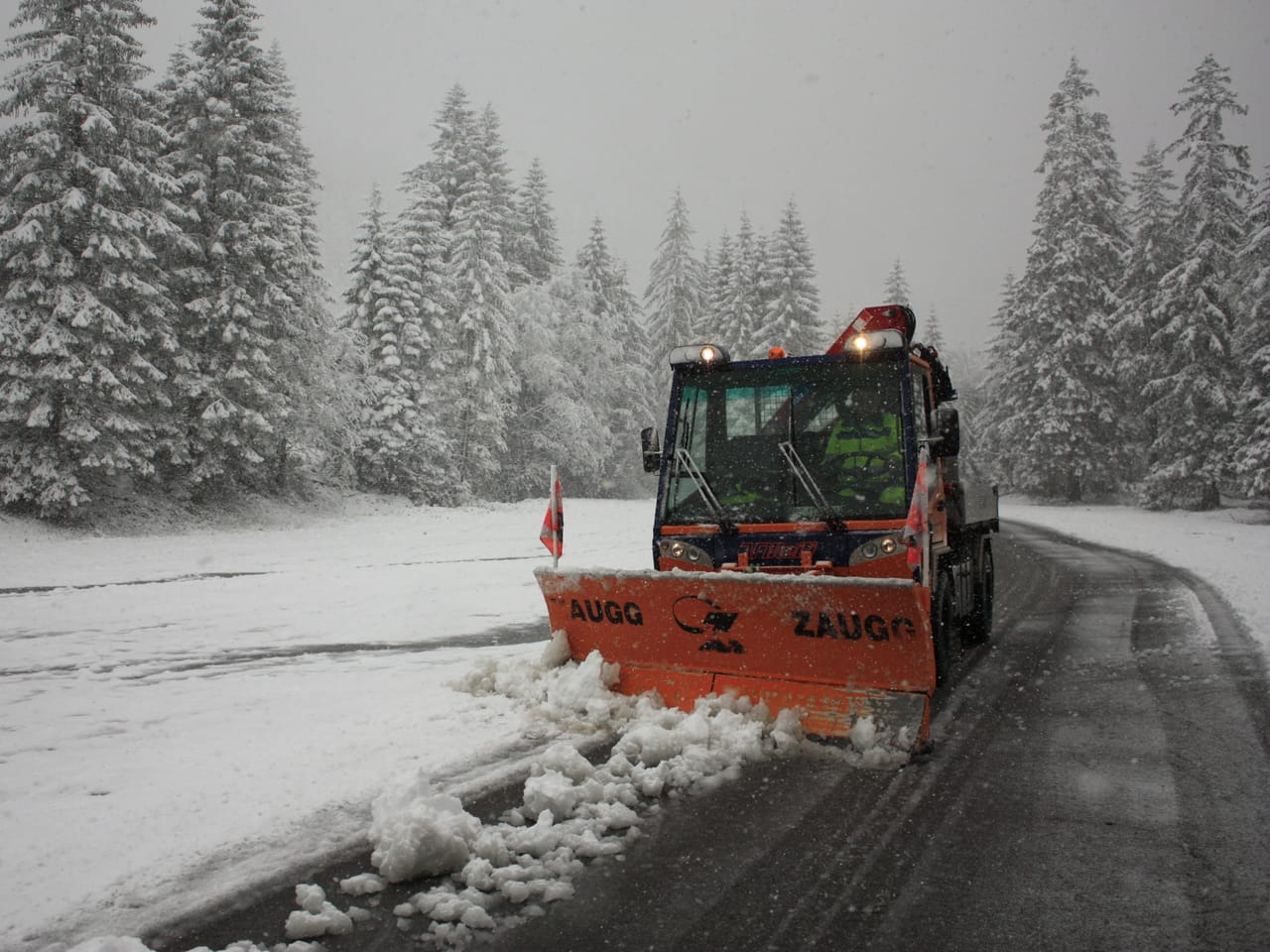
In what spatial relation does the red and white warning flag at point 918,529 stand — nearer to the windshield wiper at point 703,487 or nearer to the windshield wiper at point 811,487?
the windshield wiper at point 811,487

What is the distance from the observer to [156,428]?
22406 mm

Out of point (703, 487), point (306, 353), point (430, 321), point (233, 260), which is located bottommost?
point (703, 487)

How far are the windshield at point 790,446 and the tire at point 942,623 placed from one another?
3.12 feet

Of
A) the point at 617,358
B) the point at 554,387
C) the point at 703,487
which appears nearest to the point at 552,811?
the point at 703,487

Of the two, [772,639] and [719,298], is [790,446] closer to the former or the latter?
[772,639]

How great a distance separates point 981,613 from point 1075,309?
33717mm

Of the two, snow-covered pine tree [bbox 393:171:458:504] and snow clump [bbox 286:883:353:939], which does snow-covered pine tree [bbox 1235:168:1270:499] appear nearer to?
snow-covered pine tree [bbox 393:171:458:504]

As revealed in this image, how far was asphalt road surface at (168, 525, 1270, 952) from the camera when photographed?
3227 millimetres

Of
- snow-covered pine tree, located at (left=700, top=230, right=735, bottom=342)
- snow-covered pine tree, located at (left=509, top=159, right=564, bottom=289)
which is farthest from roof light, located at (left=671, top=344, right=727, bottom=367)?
snow-covered pine tree, located at (left=700, top=230, right=735, bottom=342)

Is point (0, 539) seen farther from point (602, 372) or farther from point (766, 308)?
point (766, 308)

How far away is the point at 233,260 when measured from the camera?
24469 millimetres

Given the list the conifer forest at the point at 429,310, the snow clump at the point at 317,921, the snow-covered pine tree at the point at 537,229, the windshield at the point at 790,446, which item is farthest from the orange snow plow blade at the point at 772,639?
the snow-covered pine tree at the point at 537,229

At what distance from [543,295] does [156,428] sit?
19447 millimetres

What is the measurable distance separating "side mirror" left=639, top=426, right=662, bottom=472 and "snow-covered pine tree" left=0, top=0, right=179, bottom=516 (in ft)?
57.2
